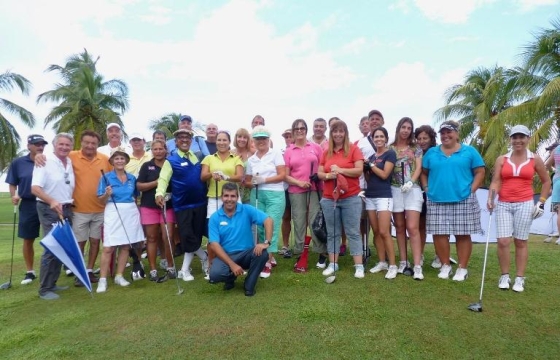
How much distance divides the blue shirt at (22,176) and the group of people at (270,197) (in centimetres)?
2

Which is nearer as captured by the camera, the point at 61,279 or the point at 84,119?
the point at 61,279

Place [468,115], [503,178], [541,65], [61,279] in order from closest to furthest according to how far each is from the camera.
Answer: [503,178], [61,279], [541,65], [468,115]

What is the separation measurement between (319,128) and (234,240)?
2.90 metres

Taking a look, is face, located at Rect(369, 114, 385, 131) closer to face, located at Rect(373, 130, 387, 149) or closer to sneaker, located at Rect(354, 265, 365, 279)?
face, located at Rect(373, 130, 387, 149)

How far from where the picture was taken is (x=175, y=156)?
226 inches

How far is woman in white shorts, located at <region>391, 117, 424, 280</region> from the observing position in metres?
5.52

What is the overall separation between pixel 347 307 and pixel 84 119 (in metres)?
30.4

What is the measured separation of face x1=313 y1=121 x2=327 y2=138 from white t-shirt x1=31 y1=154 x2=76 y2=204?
13.3ft

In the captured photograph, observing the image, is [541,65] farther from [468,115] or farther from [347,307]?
[347,307]

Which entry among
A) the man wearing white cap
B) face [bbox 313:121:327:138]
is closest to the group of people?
face [bbox 313:121:327:138]

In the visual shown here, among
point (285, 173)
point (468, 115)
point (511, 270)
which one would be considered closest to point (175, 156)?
point (285, 173)

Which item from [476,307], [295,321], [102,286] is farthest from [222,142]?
[476,307]

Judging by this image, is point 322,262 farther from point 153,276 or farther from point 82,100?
point 82,100

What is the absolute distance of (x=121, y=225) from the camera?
18.4 ft
